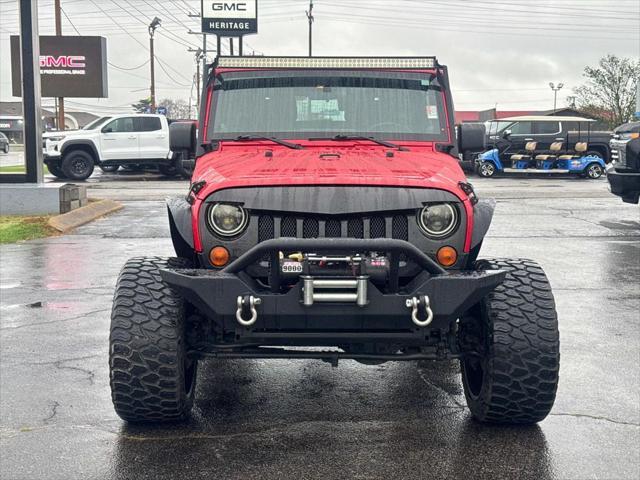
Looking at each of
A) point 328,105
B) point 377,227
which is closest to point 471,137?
point 328,105

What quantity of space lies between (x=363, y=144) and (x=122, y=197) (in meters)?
15.7

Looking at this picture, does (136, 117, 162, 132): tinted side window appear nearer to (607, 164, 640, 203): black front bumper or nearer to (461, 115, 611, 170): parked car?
(461, 115, 611, 170): parked car

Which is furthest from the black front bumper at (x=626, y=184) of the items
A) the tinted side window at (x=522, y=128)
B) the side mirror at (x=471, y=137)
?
the tinted side window at (x=522, y=128)

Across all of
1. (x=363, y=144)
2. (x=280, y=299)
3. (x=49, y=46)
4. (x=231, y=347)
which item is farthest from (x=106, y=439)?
(x=49, y=46)

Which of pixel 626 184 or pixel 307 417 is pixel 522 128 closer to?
pixel 626 184

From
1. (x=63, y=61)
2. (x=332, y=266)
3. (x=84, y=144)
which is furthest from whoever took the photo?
(x=63, y=61)

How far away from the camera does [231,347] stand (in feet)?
14.0

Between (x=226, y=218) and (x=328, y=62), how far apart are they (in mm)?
1949

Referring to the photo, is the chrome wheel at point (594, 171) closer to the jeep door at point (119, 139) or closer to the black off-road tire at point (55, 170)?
the jeep door at point (119, 139)

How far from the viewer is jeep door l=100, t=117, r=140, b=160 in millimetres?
26156

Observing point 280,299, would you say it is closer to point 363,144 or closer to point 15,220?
point 363,144

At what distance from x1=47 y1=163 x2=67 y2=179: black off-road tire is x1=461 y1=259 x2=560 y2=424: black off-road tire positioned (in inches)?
930

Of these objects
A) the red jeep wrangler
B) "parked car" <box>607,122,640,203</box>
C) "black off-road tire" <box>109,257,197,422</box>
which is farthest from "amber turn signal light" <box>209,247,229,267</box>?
"parked car" <box>607,122,640,203</box>

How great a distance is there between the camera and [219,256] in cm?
427
